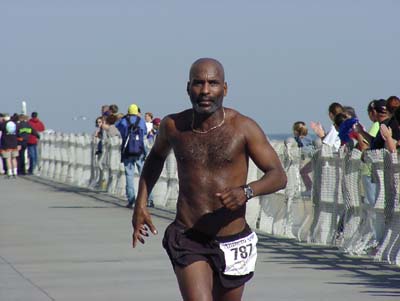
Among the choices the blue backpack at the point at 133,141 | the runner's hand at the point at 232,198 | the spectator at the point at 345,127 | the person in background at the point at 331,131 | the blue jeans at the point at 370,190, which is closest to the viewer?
the runner's hand at the point at 232,198

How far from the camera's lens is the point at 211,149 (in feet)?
24.1

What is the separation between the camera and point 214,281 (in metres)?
7.36

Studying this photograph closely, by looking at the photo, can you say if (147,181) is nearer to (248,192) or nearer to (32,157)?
(248,192)

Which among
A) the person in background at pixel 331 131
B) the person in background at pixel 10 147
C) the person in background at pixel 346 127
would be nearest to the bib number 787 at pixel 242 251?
the person in background at pixel 346 127

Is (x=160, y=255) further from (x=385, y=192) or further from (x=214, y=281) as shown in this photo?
(x=214, y=281)

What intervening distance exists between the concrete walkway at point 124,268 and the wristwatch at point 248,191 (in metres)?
4.46

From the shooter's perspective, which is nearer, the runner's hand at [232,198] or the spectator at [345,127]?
the runner's hand at [232,198]

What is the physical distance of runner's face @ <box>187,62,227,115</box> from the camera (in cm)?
714

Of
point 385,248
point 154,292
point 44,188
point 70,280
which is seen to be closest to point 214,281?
point 154,292

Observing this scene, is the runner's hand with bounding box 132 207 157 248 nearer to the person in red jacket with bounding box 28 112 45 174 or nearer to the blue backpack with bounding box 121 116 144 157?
the blue backpack with bounding box 121 116 144 157

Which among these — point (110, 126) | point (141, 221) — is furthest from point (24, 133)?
point (141, 221)

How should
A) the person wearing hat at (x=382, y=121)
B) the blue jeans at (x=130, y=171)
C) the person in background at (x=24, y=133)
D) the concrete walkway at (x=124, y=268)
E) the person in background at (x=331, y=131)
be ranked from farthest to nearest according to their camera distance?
the person in background at (x=24, y=133), the blue jeans at (x=130, y=171), the person in background at (x=331, y=131), the person wearing hat at (x=382, y=121), the concrete walkway at (x=124, y=268)

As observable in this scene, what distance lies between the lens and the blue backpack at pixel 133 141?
22969mm

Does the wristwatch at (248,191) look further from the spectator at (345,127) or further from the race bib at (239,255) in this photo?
the spectator at (345,127)
